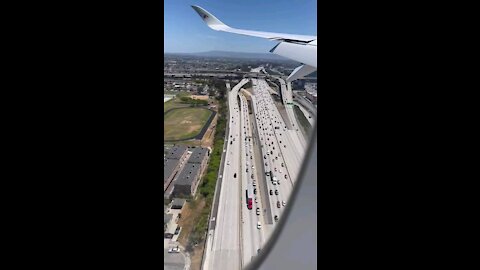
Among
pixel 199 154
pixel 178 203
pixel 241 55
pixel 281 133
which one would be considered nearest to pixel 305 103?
pixel 281 133

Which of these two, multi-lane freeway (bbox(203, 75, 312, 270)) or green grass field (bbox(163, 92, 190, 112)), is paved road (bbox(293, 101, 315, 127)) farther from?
green grass field (bbox(163, 92, 190, 112))

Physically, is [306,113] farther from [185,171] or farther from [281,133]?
[185,171]

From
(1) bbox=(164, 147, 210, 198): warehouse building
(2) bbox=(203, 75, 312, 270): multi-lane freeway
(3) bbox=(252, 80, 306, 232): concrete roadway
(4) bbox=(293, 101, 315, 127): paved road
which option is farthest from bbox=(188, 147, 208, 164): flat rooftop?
(4) bbox=(293, 101, 315, 127): paved road

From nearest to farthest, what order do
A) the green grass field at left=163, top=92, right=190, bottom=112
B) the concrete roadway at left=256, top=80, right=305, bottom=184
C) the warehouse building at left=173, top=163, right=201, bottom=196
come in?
the green grass field at left=163, top=92, right=190, bottom=112 < the warehouse building at left=173, top=163, right=201, bottom=196 < the concrete roadway at left=256, top=80, right=305, bottom=184

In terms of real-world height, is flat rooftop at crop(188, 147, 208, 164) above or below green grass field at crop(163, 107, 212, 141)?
below
